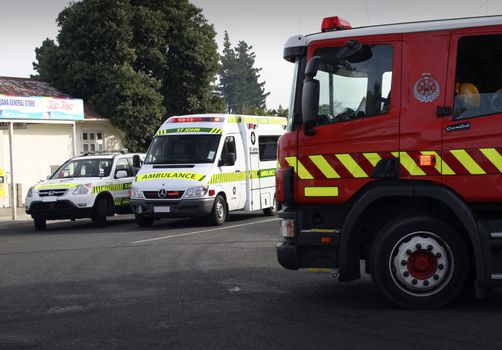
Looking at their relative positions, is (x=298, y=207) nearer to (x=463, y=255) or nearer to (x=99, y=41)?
(x=463, y=255)

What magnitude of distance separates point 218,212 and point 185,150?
5.05 feet

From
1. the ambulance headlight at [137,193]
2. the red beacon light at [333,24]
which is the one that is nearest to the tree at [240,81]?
the ambulance headlight at [137,193]

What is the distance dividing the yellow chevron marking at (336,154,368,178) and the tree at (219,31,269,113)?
97226 mm

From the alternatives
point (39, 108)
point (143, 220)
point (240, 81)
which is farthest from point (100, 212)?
point (240, 81)

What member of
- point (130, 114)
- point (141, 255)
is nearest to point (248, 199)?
point (141, 255)

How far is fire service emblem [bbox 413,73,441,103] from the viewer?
715 centimetres

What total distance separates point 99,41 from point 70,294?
25.2 meters

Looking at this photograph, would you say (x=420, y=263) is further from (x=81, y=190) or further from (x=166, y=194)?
(x=81, y=190)

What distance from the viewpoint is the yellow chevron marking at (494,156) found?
6.97 metres

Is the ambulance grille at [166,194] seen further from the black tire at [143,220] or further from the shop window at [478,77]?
the shop window at [478,77]

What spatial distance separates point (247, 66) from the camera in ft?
365

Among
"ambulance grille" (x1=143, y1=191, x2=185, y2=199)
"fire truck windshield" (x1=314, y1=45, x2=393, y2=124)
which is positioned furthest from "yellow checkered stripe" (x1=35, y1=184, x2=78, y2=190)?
"fire truck windshield" (x1=314, y1=45, x2=393, y2=124)

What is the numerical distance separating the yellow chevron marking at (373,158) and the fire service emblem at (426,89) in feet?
2.11

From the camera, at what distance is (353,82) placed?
7445mm
